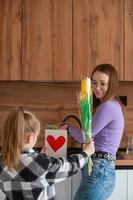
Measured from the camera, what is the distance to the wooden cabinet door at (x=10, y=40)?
2.91m

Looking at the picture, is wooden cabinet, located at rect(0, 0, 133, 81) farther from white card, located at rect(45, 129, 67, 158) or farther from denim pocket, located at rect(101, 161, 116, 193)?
denim pocket, located at rect(101, 161, 116, 193)

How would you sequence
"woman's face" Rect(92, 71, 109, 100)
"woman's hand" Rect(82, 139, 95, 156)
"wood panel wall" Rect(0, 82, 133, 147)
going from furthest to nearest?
"wood panel wall" Rect(0, 82, 133, 147), "woman's face" Rect(92, 71, 109, 100), "woman's hand" Rect(82, 139, 95, 156)

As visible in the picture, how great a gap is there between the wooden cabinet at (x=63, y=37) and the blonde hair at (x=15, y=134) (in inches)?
49.2

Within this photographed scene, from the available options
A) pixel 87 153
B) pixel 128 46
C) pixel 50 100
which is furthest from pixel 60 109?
pixel 87 153

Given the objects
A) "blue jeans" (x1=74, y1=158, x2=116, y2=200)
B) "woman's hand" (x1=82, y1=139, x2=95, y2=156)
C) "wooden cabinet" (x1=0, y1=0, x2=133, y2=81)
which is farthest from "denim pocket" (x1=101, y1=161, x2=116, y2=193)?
"wooden cabinet" (x1=0, y1=0, x2=133, y2=81)

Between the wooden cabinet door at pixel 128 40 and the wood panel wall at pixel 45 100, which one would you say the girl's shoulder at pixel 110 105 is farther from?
the wood panel wall at pixel 45 100

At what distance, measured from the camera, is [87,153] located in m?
1.84

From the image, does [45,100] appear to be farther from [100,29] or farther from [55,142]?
[55,142]

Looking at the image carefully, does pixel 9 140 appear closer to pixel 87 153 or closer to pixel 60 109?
pixel 87 153

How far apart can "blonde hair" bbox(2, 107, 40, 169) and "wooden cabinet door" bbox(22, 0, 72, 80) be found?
1248 mm

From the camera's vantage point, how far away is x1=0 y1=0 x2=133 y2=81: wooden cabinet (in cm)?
291

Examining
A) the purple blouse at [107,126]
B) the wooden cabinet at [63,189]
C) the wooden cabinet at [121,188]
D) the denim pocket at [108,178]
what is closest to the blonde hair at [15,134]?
the purple blouse at [107,126]

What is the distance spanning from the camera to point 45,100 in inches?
131

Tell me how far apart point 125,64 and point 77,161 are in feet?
4.41
